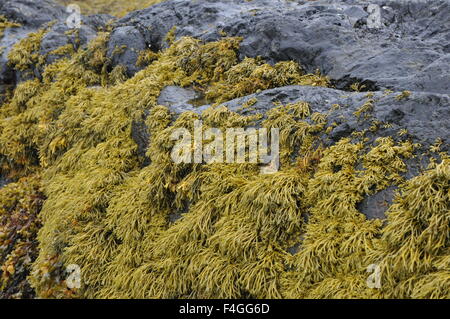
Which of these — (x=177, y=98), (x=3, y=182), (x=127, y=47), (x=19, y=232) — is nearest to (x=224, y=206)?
(x=177, y=98)

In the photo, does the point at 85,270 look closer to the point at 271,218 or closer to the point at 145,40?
the point at 271,218

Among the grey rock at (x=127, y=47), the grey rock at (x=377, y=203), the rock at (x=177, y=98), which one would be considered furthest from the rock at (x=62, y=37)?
the grey rock at (x=377, y=203)

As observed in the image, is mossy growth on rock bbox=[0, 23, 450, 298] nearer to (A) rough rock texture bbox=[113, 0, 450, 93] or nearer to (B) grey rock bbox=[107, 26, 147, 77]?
(A) rough rock texture bbox=[113, 0, 450, 93]

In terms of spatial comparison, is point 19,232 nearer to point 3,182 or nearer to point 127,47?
point 3,182

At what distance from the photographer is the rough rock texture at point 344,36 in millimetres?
6461

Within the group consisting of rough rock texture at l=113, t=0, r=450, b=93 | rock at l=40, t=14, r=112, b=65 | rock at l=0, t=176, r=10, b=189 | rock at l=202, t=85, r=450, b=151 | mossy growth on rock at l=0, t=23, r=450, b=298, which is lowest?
rock at l=0, t=176, r=10, b=189

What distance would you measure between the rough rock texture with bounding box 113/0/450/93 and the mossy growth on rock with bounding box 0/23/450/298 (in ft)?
1.49

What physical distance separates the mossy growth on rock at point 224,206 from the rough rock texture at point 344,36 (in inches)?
17.9

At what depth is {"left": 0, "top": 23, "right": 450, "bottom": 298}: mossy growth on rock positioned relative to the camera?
169 inches

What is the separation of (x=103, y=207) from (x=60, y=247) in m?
1.03

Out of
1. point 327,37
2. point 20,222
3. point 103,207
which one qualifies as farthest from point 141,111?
point 327,37

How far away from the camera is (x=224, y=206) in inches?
219

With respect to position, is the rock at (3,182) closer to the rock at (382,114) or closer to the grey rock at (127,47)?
the grey rock at (127,47)

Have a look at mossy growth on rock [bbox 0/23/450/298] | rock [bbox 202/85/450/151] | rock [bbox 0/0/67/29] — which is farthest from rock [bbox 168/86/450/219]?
rock [bbox 0/0/67/29]
